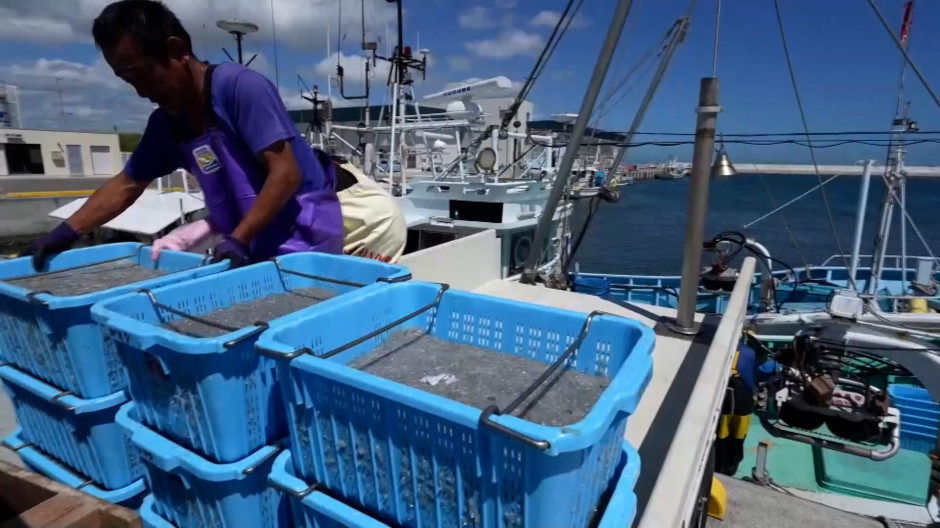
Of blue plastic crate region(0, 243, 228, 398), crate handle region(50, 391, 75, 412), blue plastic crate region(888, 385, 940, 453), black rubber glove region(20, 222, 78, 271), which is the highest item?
black rubber glove region(20, 222, 78, 271)

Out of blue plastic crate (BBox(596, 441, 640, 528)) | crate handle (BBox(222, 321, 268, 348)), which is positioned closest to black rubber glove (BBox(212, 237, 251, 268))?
crate handle (BBox(222, 321, 268, 348))

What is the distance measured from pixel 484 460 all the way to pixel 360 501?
16.8 inches

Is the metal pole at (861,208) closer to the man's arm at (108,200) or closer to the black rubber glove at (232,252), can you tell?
the black rubber glove at (232,252)

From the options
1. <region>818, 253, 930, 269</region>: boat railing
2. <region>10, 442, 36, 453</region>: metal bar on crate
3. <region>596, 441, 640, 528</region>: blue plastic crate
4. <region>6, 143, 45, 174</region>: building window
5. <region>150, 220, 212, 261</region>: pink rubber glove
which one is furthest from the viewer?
<region>6, 143, 45, 174</region>: building window

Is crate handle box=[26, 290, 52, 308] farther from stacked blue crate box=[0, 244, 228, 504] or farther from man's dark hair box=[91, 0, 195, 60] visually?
man's dark hair box=[91, 0, 195, 60]

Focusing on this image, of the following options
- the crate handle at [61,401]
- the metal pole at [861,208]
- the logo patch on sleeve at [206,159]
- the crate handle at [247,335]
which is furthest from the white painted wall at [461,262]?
the metal pole at [861,208]

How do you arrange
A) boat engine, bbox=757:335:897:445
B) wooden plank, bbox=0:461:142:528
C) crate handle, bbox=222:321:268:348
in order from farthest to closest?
boat engine, bbox=757:335:897:445 < wooden plank, bbox=0:461:142:528 < crate handle, bbox=222:321:268:348

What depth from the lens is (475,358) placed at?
148 centimetres

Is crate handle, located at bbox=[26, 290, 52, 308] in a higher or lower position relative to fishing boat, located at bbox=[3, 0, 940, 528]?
higher

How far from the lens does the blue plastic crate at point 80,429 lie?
171 cm

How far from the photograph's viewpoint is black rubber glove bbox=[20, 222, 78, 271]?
2094 mm

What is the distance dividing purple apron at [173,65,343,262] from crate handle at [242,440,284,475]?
0.96 metres

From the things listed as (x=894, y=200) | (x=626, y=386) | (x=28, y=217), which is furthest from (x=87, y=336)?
(x=28, y=217)

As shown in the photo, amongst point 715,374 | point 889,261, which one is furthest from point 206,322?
point 889,261
